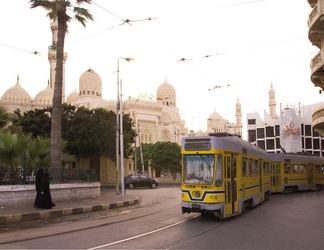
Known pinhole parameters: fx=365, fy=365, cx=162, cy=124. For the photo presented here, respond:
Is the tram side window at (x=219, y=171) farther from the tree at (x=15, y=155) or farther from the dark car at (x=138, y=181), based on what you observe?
the dark car at (x=138, y=181)

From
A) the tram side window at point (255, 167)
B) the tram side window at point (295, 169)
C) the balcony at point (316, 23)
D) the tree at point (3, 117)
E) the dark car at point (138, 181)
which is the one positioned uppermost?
the balcony at point (316, 23)

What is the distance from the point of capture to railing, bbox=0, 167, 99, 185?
15242mm

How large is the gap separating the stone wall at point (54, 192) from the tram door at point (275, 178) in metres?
10.3

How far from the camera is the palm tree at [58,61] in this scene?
17.8m

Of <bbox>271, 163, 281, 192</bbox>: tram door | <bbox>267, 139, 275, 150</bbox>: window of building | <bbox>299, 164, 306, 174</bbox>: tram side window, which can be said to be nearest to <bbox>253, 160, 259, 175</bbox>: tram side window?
<bbox>271, 163, 281, 192</bbox>: tram door

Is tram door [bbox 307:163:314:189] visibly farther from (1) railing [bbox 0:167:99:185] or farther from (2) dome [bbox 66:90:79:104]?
(2) dome [bbox 66:90:79:104]

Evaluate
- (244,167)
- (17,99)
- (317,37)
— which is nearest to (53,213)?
(244,167)

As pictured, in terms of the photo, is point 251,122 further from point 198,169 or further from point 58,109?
point 198,169

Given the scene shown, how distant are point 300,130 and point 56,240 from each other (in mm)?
72876

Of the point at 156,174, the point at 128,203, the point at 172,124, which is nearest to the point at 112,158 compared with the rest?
the point at 128,203

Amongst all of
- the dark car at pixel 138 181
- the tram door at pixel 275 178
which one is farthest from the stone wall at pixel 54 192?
the dark car at pixel 138 181

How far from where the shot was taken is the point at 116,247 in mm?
7516

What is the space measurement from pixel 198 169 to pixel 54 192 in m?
8.09

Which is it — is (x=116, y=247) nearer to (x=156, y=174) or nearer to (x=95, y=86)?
(x=156, y=174)
